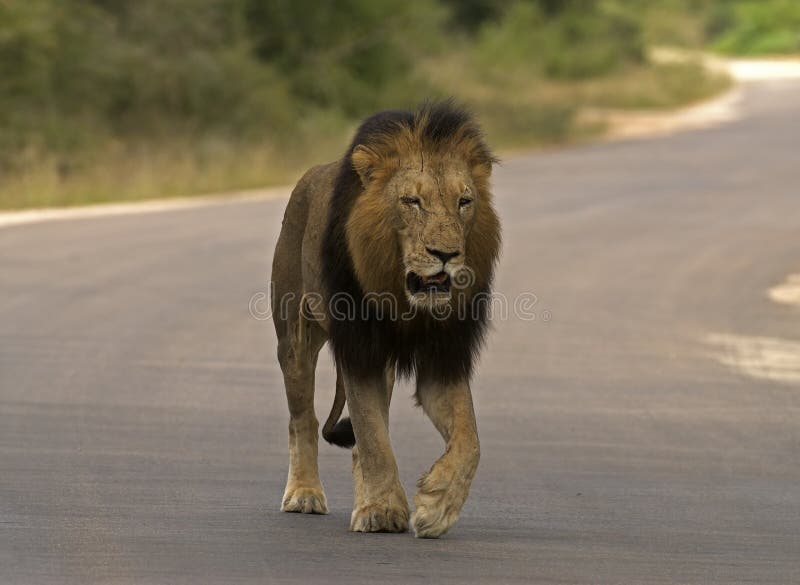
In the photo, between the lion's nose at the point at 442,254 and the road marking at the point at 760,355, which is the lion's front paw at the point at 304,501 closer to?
the lion's nose at the point at 442,254

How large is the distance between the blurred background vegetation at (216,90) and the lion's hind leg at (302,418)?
603 inches

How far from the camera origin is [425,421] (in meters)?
10.1

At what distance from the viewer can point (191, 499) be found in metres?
7.25

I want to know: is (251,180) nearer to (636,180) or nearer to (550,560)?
(636,180)

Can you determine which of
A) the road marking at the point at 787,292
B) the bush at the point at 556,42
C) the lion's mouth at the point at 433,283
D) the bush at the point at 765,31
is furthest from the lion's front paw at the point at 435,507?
the bush at the point at 765,31

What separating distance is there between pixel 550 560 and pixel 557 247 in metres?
13.6

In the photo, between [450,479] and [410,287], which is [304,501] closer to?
[450,479]

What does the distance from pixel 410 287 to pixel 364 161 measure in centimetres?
53

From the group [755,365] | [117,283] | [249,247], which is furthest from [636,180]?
[755,365]

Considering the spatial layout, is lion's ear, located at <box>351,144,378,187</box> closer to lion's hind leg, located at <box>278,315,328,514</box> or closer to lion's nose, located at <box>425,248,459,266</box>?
lion's nose, located at <box>425,248,459,266</box>

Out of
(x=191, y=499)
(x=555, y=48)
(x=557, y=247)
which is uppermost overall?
(x=191, y=499)

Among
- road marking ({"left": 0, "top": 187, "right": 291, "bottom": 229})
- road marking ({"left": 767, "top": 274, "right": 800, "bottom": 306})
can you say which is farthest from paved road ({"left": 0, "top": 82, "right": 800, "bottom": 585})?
road marking ({"left": 0, "top": 187, "right": 291, "bottom": 229})

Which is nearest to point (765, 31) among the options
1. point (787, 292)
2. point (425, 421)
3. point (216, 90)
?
point (216, 90)

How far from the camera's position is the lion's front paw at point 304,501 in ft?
23.6
